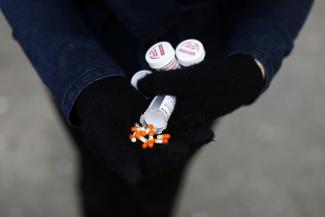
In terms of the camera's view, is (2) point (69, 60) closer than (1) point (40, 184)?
Yes

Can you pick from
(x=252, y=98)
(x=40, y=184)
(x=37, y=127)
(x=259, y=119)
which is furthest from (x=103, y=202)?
(x=252, y=98)

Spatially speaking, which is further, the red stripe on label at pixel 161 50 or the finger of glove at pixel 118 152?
the red stripe on label at pixel 161 50

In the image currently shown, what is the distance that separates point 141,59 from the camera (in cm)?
82

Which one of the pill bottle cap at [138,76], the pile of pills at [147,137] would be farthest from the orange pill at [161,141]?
the pill bottle cap at [138,76]

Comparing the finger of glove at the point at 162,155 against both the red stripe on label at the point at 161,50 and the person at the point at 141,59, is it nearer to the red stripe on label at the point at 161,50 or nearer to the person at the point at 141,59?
the person at the point at 141,59

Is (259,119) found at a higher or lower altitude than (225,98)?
lower

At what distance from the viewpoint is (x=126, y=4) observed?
73 centimetres

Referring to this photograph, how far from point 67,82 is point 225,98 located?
0.24 metres

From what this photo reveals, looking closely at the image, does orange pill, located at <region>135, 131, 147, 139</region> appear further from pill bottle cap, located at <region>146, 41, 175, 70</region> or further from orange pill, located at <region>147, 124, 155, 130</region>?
pill bottle cap, located at <region>146, 41, 175, 70</region>

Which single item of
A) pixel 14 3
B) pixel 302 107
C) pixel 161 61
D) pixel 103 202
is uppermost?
pixel 14 3

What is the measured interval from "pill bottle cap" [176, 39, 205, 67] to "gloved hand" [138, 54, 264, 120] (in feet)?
0.13

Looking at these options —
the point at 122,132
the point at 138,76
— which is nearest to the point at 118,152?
the point at 122,132

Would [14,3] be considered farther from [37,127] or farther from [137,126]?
[37,127]

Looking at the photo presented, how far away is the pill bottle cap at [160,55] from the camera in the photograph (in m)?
0.75
